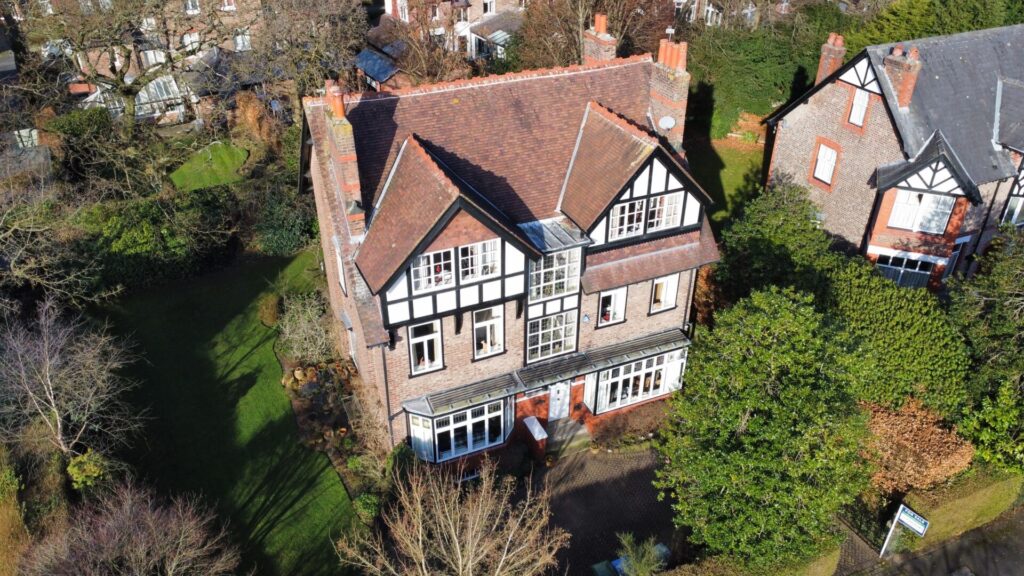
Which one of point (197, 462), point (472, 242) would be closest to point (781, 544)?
point (472, 242)

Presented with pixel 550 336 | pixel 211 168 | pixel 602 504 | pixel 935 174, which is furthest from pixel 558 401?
pixel 211 168

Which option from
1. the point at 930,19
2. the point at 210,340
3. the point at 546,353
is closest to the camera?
the point at 546,353

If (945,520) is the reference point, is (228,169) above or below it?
above

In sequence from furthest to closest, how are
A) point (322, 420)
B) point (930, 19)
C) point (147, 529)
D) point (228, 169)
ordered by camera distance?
point (228, 169) → point (930, 19) → point (322, 420) → point (147, 529)

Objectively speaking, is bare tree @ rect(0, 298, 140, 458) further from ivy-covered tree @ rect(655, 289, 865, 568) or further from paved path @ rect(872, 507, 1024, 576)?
paved path @ rect(872, 507, 1024, 576)

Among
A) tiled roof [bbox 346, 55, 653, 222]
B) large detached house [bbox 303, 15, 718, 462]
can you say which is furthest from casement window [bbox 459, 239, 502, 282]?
tiled roof [bbox 346, 55, 653, 222]

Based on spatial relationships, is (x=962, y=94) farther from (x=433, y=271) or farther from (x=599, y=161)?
(x=433, y=271)

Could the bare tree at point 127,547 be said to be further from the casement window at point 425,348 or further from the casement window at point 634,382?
the casement window at point 634,382

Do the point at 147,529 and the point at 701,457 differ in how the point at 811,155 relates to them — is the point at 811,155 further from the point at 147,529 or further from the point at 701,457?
the point at 147,529
